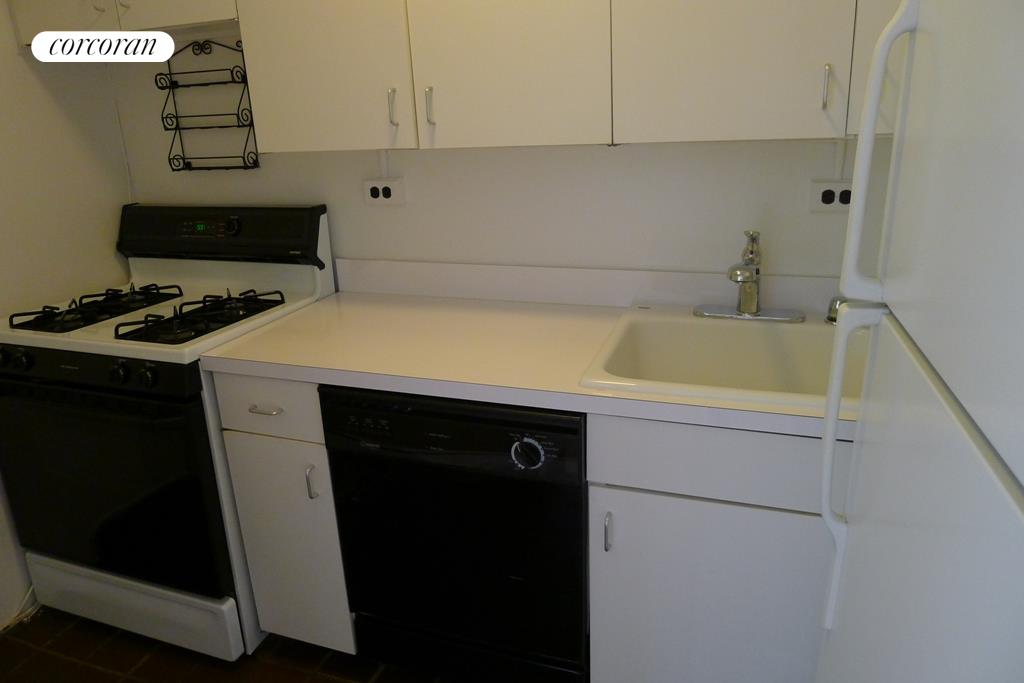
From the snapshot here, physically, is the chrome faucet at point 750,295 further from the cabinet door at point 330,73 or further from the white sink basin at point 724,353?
the cabinet door at point 330,73

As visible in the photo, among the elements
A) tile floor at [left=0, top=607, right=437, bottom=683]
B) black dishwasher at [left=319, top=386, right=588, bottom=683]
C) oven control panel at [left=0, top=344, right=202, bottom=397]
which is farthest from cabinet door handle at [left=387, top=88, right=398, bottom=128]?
tile floor at [left=0, top=607, right=437, bottom=683]

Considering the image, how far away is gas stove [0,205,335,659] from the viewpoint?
1.88 metres

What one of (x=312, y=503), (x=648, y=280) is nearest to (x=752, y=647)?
(x=648, y=280)

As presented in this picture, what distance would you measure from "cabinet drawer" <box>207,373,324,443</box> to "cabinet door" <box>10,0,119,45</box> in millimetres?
1090

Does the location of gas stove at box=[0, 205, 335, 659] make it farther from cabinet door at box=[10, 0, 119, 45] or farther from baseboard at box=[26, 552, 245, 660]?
cabinet door at box=[10, 0, 119, 45]

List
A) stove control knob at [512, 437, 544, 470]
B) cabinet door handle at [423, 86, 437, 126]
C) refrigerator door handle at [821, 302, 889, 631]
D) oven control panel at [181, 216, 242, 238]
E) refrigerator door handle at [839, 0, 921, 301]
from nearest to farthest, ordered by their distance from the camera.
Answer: refrigerator door handle at [839, 0, 921, 301]
refrigerator door handle at [821, 302, 889, 631]
stove control knob at [512, 437, 544, 470]
cabinet door handle at [423, 86, 437, 126]
oven control panel at [181, 216, 242, 238]

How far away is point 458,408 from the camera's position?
1.60 meters

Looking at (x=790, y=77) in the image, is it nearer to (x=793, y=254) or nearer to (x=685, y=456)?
(x=793, y=254)

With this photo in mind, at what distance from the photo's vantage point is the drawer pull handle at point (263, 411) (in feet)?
5.92

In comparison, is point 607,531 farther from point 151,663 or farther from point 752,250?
point 151,663

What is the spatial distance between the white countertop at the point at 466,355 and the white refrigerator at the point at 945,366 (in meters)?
0.45

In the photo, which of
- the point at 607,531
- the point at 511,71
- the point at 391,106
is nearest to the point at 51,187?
the point at 391,106

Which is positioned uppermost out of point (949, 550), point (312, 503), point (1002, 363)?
point (1002, 363)

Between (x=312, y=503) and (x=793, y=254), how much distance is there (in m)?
1.38
